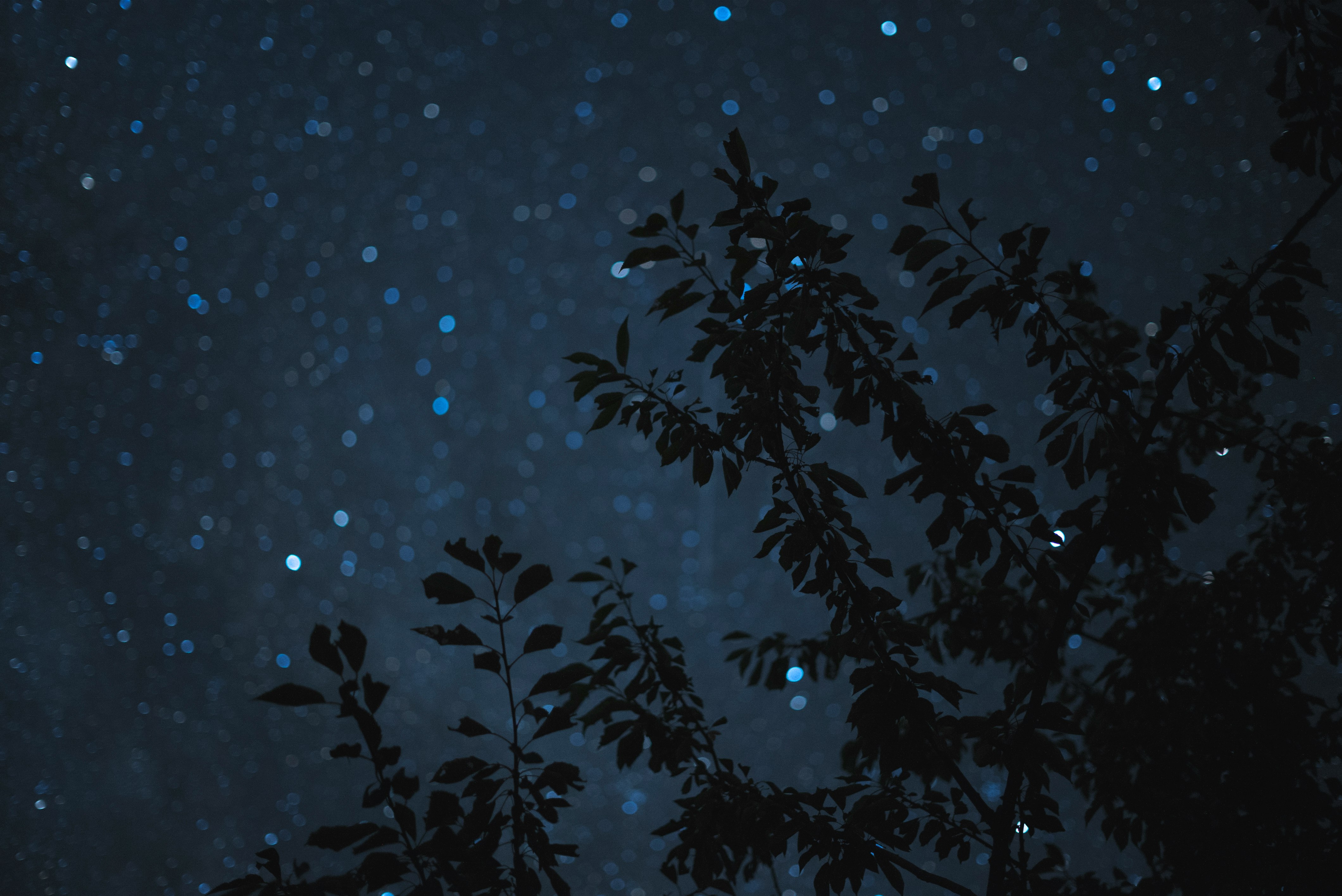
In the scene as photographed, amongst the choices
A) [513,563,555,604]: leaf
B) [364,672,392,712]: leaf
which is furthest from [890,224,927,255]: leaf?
[364,672,392,712]: leaf

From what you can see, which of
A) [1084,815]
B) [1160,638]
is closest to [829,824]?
[1084,815]

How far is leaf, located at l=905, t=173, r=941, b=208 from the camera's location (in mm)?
911

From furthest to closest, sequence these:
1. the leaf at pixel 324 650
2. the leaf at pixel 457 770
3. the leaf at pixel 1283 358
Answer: the leaf at pixel 1283 358 < the leaf at pixel 457 770 < the leaf at pixel 324 650

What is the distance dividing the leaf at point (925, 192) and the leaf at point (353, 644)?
84 cm

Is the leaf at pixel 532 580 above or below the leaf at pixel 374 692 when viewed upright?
above

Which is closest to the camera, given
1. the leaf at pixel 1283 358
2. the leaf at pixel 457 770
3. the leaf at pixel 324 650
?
the leaf at pixel 324 650

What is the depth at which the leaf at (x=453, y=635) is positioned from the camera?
77 centimetres

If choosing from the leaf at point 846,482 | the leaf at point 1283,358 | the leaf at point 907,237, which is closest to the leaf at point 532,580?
the leaf at point 846,482

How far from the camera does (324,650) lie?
1.94 feet

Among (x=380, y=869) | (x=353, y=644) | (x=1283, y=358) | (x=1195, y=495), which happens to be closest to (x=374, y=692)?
(x=353, y=644)

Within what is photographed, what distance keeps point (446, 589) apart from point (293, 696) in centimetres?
18

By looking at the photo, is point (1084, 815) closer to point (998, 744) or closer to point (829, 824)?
point (998, 744)

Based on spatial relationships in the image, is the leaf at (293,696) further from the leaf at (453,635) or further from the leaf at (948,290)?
the leaf at (948,290)

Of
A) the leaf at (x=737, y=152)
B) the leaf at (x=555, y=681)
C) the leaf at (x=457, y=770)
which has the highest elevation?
the leaf at (x=737, y=152)
